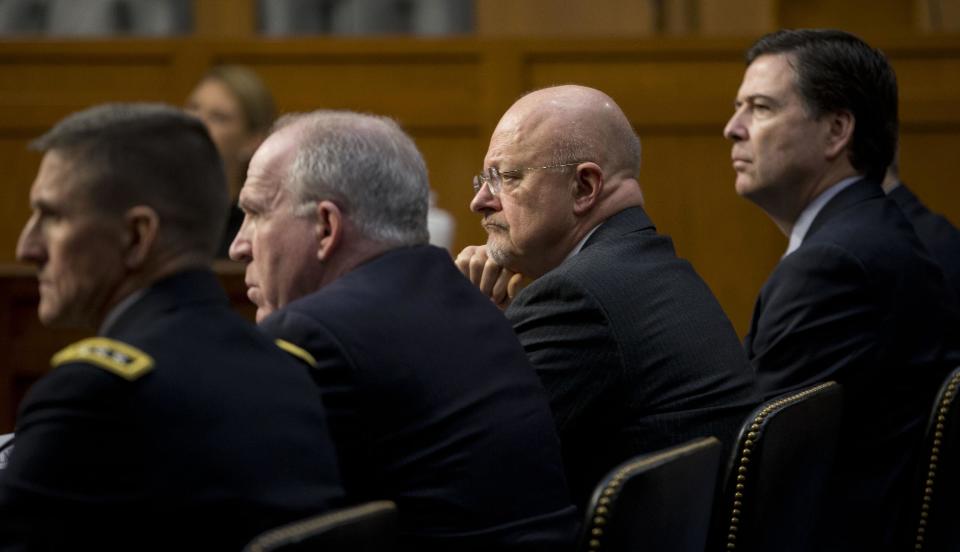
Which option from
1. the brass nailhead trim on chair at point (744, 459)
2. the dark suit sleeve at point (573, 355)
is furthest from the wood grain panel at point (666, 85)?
the brass nailhead trim on chair at point (744, 459)

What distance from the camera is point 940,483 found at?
282cm

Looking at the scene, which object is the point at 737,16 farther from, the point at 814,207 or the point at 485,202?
the point at 485,202

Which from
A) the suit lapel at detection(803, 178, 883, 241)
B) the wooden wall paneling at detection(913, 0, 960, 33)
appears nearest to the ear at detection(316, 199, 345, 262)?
the suit lapel at detection(803, 178, 883, 241)

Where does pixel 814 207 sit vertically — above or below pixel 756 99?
below

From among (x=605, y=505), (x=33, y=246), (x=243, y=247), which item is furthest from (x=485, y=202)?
(x=33, y=246)

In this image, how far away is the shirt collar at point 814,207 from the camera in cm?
344

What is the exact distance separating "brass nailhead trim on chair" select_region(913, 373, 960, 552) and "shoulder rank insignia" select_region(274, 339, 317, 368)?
4.45ft

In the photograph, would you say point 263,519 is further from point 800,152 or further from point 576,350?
point 800,152

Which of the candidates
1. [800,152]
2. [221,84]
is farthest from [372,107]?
[800,152]

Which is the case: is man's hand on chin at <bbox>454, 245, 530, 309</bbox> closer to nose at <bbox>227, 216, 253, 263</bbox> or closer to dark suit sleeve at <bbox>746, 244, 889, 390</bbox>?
dark suit sleeve at <bbox>746, 244, 889, 390</bbox>

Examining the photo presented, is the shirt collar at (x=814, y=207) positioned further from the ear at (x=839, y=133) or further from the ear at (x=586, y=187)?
the ear at (x=586, y=187)

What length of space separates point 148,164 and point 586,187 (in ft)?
4.17

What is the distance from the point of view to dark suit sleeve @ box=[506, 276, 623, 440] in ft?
7.89

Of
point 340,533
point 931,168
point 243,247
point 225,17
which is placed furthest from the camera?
point 225,17
